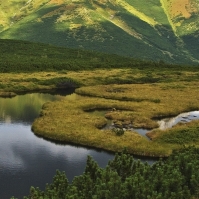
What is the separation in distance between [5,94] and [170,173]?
6882 centimetres

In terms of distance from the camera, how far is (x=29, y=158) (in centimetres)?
4191

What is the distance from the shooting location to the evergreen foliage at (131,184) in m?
20.0

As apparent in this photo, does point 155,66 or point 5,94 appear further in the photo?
point 155,66

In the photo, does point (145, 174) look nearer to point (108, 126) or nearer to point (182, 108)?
point (108, 126)

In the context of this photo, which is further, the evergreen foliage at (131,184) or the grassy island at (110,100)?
the grassy island at (110,100)

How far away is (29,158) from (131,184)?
24360 millimetres

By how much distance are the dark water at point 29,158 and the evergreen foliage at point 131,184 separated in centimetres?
1195

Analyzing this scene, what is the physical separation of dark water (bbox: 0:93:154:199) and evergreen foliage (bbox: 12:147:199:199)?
1195cm

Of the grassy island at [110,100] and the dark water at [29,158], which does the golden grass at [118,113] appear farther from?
the dark water at [29,158]

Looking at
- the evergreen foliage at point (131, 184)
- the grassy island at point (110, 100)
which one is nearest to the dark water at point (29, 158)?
the grassy island at point (110, 100)

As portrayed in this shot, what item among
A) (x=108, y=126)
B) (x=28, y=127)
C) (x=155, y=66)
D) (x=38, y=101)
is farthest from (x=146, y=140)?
(x=155, y=66)

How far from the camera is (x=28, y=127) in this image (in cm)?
5622

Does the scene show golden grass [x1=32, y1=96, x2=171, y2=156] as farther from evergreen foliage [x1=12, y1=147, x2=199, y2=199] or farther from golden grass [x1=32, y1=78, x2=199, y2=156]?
evergreen foliage [x1=12, y1=147, x2=199, y2=199]

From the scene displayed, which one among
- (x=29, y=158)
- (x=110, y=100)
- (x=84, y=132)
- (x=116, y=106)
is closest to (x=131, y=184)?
(x=29, y=158)
